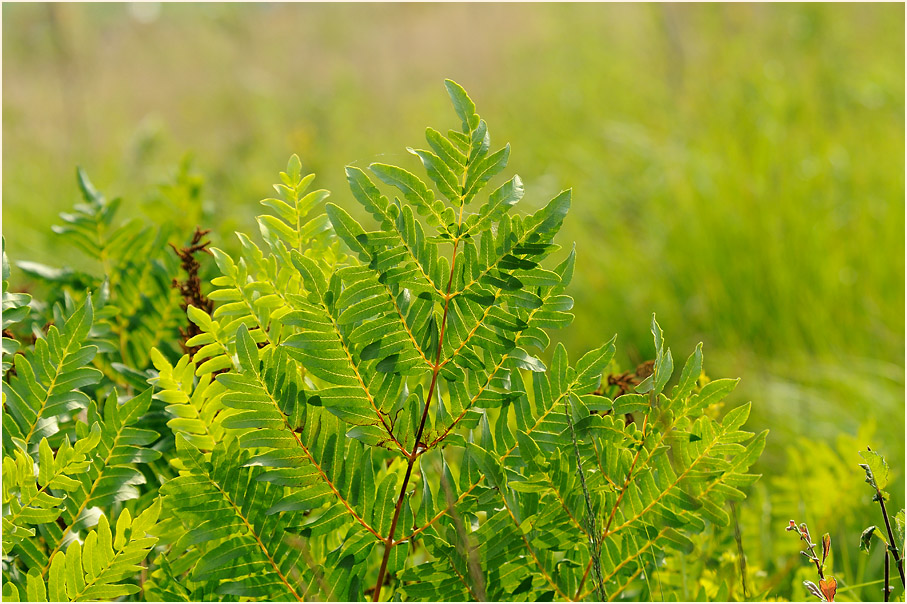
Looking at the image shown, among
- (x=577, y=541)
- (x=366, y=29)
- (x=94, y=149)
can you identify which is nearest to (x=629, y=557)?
(x=577, y=541)

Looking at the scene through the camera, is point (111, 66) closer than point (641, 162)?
No

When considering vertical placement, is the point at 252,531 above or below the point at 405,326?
below

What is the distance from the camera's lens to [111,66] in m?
5.80

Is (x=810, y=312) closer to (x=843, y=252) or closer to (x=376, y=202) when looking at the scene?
(x=843, y=252)

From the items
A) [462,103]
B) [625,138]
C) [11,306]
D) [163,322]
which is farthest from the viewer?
[625,138]

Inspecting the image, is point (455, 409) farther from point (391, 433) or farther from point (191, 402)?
point (191, 402)

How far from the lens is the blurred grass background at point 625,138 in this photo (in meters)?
2.11

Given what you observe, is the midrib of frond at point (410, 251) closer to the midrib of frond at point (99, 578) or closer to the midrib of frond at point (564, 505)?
the midrib of frond at point (564, 505)

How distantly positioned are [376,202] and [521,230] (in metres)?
0.08

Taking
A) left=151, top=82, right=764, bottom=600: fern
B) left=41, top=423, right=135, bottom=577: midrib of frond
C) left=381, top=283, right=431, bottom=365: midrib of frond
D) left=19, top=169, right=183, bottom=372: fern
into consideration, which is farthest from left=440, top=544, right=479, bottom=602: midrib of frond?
left=19, top=169, right=183, bottom=372: fern

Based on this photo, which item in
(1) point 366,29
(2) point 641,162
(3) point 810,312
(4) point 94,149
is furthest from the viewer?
(1) point 366,29

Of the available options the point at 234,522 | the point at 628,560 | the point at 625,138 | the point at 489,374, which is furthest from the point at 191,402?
the point at 625,138

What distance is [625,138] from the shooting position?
9.88ft

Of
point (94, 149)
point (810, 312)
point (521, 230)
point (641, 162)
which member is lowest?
point (521, 230)
